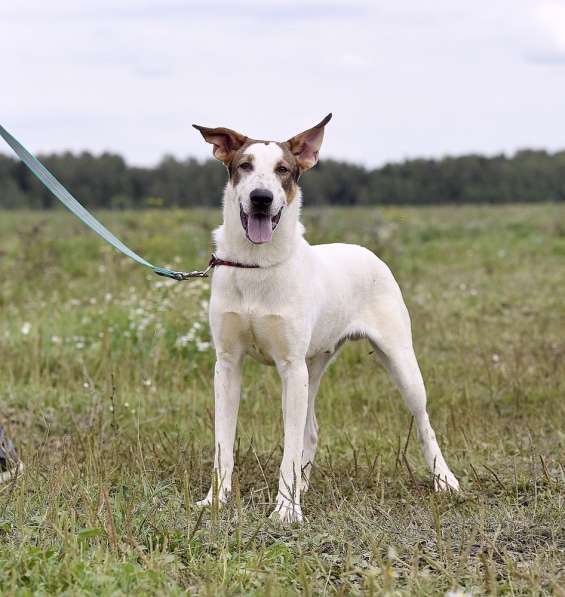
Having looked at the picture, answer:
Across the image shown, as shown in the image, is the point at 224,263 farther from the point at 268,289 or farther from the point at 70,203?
the point at 70,203

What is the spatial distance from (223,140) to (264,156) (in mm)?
267

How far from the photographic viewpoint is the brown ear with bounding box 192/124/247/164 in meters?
4.41

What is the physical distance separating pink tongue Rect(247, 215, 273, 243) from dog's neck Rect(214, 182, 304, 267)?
0.41 feet

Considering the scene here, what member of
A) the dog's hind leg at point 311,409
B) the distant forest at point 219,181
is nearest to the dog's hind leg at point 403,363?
the dog's hind leg at point 311,409

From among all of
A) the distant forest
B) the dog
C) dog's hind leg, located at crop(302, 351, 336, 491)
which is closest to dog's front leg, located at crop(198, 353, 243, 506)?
the dog

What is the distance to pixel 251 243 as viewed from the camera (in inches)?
176

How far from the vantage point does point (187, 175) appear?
107 ft

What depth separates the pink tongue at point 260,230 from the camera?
4.31 meters

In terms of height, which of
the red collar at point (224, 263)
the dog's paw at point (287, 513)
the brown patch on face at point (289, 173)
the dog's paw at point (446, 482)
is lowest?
the dog's paw at point (446, 482)

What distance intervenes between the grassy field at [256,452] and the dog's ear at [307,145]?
145 cm

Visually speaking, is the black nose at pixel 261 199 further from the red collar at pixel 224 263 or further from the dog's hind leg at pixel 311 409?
the dog's hind leg at pixel 311 409

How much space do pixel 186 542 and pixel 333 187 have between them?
26330 millimetres

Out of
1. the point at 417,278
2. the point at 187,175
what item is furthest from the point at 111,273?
the point at 187,175

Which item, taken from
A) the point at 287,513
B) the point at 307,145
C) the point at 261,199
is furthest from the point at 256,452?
the point at 307,145
